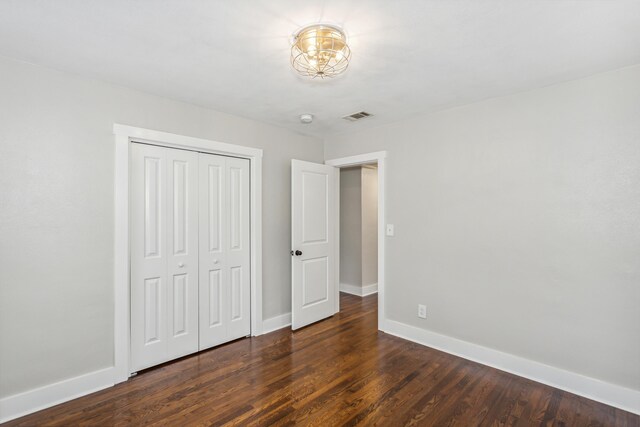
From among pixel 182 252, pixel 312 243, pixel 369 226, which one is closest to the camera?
pixel 182 252

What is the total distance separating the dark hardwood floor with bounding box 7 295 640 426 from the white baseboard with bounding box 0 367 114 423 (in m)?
0.07

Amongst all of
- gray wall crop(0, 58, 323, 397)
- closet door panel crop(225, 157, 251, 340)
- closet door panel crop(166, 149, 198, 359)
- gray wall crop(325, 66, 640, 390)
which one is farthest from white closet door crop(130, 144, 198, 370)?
gray wall crop(325, 66, 640, 390)

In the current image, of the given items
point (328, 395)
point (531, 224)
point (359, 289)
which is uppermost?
point (531, 224)

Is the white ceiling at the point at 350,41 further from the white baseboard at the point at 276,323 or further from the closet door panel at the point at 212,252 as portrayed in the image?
the white baseboard at the point at 276,323

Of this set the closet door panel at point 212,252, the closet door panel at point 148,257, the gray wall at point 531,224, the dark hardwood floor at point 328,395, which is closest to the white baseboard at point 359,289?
the gray wall at point 531,224

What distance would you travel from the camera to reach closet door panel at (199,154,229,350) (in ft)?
10.1

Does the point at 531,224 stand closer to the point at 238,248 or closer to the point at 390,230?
the point at 390,230

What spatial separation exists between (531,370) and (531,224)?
1222 mm

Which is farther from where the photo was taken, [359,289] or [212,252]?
[359,289]

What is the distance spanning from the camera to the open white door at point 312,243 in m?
3.66

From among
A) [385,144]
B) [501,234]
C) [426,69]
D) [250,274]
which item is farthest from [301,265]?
[426,69]

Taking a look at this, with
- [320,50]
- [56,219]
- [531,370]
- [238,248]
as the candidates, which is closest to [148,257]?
[56,219]

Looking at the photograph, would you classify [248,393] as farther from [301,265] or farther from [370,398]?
[301,265]

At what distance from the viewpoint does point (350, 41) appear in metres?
1.88
